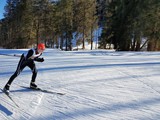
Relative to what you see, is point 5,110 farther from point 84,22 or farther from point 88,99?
point 84,22

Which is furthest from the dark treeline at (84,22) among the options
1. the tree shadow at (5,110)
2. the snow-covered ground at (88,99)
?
the tree shadow at (5,110)

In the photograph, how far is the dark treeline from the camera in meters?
33.5

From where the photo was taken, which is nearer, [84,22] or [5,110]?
[5,110]

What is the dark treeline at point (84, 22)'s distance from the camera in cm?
3353

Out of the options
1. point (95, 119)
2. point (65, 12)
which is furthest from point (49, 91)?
point (65, 12)

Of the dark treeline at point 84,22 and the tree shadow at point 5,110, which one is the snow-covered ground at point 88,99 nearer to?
the tree shadow at point 5,110

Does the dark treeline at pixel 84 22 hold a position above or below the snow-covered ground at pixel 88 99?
above

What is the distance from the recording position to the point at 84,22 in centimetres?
4962

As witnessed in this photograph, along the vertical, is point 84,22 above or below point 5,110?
above

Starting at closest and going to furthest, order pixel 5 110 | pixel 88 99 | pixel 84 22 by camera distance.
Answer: pixel 5 110 < pixel 88 99 < pixel 84 22

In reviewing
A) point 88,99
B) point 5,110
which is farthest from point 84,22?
point 5,110

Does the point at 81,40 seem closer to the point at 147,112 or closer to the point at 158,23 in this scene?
the point at 158,23

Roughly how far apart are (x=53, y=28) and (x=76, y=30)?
24.6 ft

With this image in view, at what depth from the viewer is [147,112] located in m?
6.32
